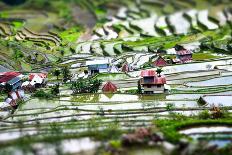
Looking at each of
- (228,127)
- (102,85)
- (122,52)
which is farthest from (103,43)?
(228,127)

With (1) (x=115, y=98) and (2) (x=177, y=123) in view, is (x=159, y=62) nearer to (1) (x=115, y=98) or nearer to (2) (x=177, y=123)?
(1) (x=115, y=98)

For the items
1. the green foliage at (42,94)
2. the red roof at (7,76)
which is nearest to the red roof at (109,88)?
the green foliage at (42,94)

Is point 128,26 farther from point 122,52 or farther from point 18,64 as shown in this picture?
point 18,64

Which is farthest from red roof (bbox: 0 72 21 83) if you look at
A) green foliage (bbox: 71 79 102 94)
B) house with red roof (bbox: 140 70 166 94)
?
house with red roof (bbox: 140 70 166 94)

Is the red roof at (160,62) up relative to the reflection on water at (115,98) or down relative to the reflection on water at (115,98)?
up

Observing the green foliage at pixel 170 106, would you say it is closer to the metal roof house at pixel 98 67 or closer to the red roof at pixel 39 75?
the metal roof house at pixel 98 67

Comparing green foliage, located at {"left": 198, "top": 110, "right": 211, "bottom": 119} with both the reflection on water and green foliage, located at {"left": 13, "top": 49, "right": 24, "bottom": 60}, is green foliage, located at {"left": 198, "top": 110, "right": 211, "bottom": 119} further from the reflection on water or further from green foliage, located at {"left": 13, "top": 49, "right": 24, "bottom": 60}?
green foliage, located at {"left": 13, "top": 49, "right": 24, "bottom": 60}

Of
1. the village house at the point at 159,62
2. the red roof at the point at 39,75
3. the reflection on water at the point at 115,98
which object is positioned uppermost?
the village house at the point at 159,62
